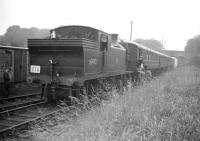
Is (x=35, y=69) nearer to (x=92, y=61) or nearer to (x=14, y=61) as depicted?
(x=92, y=61)

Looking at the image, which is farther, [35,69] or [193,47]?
[193,47]

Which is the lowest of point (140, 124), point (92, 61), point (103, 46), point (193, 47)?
point (140, 124)

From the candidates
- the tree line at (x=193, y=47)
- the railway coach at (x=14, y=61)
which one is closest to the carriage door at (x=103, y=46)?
the railway coach at (x=14, y=61)

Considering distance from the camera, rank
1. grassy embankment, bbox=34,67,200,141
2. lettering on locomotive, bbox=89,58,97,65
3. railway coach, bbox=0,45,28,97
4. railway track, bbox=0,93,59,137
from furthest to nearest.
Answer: railway coach, bbox=0,45,28,97, lettering on locomotive, bbox=89,58,97,65, railway track, bbox=0,93,59,137, grassy embankment, bbox=34,67,200,141

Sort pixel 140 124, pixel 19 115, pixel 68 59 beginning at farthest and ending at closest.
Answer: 1. pixel 68 59
2. pixel 19 115
3. pixel 140 124

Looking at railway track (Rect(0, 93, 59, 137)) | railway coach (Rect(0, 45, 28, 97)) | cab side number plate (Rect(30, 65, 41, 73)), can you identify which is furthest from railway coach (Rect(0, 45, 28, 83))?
cab side number plate (Rect(30, 65, 41, 73))

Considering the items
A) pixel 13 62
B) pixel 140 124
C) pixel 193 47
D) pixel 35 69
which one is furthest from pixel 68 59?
pixel 193 47

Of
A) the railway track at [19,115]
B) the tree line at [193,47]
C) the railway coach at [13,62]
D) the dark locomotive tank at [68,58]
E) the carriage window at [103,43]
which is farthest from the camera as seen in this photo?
the tree line at [193,47]

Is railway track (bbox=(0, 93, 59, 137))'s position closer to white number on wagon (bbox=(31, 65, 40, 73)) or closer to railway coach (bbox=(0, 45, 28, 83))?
white number on wagon (bbox=(31, 65, 40, 73))

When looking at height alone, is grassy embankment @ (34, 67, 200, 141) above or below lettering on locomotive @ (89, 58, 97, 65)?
below

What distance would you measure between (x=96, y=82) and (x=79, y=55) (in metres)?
1.97

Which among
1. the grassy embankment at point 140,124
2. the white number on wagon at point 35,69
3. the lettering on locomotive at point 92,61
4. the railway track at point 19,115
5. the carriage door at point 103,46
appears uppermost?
the carriage door at point 103,46

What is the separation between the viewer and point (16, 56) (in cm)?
1222

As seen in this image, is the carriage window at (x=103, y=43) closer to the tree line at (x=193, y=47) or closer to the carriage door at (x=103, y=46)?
the carriage door at (x=103, y=46)
